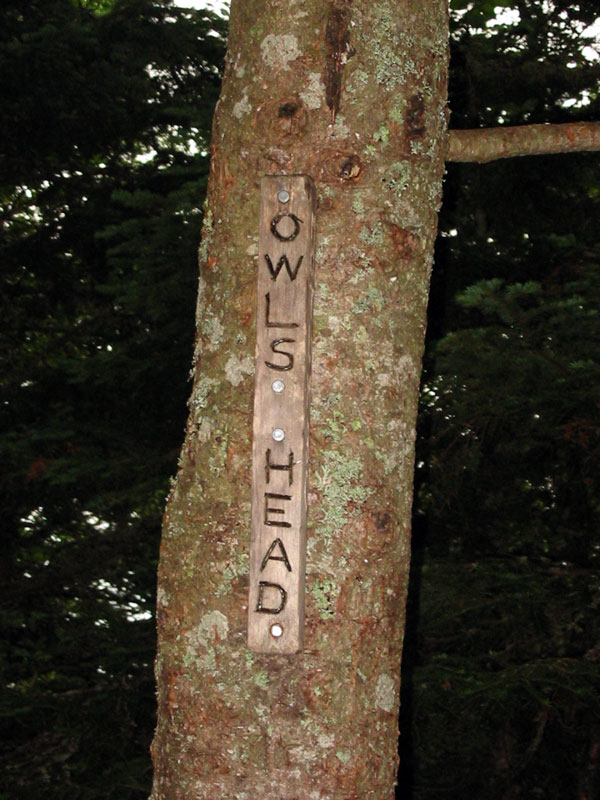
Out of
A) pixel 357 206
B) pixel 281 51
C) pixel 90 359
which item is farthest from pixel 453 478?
pixel 281 51

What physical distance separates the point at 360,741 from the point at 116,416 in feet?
9.91

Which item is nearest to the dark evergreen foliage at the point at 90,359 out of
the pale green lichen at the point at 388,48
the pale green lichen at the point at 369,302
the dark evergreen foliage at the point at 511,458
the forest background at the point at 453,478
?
the forest background at the point at 453,478

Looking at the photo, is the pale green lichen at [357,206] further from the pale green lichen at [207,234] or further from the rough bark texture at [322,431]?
the pale green lichen at [207,234]

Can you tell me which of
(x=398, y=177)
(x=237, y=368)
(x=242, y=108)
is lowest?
(x=237, y=368)

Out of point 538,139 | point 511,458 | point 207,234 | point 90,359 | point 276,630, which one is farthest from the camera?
point 90,359

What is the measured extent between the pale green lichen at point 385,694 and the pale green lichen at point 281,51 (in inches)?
44.9

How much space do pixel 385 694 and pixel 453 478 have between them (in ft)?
7.30

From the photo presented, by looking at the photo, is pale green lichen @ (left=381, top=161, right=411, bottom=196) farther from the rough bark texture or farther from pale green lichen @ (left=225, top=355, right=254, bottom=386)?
pale green lichen @ (left=225, top=355, right=254, bottom=386)

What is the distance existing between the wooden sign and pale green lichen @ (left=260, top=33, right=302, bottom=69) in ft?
0.74

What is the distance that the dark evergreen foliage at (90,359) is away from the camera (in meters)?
3.77

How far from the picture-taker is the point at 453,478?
12.3 feet

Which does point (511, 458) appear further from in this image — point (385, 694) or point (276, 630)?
point (276, 630)

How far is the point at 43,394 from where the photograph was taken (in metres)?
4.60

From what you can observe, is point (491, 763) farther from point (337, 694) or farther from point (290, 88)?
point (290, 88)
